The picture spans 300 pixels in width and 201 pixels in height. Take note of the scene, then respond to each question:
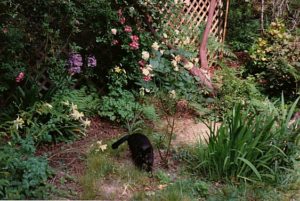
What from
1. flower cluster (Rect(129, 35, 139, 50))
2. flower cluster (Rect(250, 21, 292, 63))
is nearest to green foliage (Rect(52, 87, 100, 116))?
flower cluster (Rect(129, 35, 139, 50))

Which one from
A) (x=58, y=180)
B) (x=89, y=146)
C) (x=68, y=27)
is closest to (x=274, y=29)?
(x=68, y=27)

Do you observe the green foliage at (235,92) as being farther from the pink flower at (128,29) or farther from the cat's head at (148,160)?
the cat's head at (148,160)

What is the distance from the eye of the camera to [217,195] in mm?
3287

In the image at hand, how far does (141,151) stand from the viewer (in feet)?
11.6

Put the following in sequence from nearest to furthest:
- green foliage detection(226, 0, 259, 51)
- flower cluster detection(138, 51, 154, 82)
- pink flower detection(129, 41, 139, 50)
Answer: flower cluster detection(138, 51, 154, 82)
pink flower detection(129, 41, 139, 50)
green foliage detection(226, 0, 259, 51)

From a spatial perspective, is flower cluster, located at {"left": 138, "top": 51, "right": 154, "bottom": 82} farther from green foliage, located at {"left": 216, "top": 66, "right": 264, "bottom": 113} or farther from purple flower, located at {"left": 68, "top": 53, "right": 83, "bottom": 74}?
green foliage, located at {"left": 216, "top": 66, "right": 264, "bottom": 113}

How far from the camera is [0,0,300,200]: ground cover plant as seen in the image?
3.33 metres

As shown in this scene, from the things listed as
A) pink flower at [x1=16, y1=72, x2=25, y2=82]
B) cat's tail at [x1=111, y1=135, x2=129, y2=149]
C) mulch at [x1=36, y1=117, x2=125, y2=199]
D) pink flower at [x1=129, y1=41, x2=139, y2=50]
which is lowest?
mulch at [x1=36, y1=117, x2=125, y2=199]

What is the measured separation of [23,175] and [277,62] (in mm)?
3865

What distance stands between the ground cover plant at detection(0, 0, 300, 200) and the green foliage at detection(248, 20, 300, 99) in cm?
2

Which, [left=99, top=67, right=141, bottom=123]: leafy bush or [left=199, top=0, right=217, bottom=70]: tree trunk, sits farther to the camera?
[left=199, top=0, right=217, bottom=70]: tree trunk

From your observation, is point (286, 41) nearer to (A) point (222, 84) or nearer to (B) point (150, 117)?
(A) point (222, 84)

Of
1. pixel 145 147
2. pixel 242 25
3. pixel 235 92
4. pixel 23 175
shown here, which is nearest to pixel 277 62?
pixel 235 92

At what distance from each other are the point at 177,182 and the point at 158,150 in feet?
1.73
